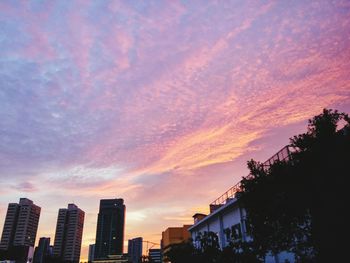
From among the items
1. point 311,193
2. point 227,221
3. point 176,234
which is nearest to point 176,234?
point 176,234

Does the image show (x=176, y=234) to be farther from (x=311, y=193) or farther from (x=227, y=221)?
(x=311, y=193)

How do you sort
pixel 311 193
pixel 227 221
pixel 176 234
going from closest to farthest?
pixel 311 193, pixel 227 221, pixel 176 234

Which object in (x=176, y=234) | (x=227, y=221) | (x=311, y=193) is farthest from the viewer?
(x=176, y=234)

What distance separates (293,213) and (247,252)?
5763 millimetres

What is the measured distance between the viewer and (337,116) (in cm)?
1464

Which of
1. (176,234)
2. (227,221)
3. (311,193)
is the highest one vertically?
(176,234)

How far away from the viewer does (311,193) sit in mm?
14500

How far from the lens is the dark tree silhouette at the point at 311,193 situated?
13.5 meters

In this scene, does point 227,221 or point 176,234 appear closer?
point 227,221

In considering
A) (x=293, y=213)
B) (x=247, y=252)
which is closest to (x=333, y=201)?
(x=293, y=213)

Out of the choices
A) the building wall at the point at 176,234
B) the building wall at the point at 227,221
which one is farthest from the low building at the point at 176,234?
the building wall at the point at 227,221

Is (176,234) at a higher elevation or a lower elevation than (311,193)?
higher

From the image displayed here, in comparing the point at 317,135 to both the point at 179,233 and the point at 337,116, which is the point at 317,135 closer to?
the point at 337,116

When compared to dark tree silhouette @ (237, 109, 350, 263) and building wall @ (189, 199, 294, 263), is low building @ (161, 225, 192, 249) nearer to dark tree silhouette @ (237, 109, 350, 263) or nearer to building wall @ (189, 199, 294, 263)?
building wall @ (189, 199, 294, 263)
